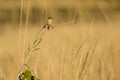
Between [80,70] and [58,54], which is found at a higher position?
[80,70]

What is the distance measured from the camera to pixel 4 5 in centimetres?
1802

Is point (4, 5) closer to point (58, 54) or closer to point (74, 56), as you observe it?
point (58, 54)

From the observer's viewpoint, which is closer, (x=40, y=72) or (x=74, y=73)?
(x=74, y=73)

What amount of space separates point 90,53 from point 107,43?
50.7 inches

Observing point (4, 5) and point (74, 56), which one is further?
point (4, 5)

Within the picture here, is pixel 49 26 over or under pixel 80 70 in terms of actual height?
over

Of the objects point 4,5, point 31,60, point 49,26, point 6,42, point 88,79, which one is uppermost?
point 49,26

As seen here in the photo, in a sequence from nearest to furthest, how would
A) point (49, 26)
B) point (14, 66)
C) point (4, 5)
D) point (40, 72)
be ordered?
point (49, 26) → point (40, 72) → point (14, 66) → point (4, 5)

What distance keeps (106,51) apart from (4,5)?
13.2 metres

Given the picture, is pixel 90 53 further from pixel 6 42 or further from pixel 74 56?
pixel 6 42

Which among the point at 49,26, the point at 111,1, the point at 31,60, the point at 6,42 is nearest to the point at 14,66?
the point at 31,60

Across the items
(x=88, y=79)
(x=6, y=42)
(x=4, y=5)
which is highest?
(x=88, y=79)

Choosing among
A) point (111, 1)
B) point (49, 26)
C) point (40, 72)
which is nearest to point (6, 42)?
point (111, 1)

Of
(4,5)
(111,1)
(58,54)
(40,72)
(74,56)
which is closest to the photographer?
(74,56)
